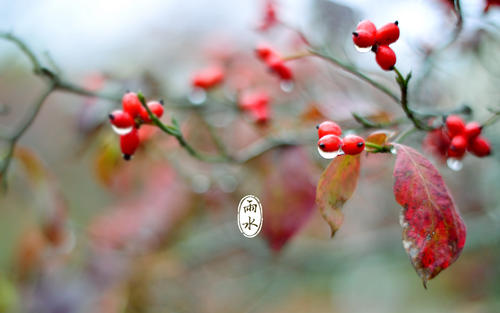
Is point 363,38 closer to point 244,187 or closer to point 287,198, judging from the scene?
point 287,198

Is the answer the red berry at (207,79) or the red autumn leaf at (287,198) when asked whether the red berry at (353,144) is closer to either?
the red autumn leaf at (287,198)

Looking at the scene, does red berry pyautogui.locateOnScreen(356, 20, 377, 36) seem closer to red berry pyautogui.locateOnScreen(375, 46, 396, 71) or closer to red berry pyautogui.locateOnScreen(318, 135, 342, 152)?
red berry pyautogui.locateOnScreen(375, 46, 396, 71)

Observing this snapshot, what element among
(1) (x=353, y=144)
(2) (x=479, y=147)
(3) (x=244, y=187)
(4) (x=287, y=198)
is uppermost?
(1) (x=353, y=144)

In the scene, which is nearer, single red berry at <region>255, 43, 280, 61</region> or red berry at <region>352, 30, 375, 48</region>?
red berry at <region>352, 30, 375, 48</region>

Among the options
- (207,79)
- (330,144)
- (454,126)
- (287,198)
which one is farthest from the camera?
(207,79)

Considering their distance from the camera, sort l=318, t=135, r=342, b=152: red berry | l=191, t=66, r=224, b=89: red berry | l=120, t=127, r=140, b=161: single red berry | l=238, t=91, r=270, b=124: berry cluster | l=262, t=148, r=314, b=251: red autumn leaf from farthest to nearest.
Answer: l=191, t=66, r=224, b=89: red berry, l=238, t=91, r=270, b=124: berry cluster, l=262, t=148, r=314, b=251: red autumn leaf, l=120, t=127, r=140, b=161: single red berry, l=318, t=135, r=342, b=152: red berry

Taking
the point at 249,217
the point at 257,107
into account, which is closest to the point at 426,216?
the point at 249,217

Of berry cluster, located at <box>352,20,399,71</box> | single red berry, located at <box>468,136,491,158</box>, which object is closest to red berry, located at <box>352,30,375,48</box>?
berry cluster, located at <box>352,20,399,71</box>
